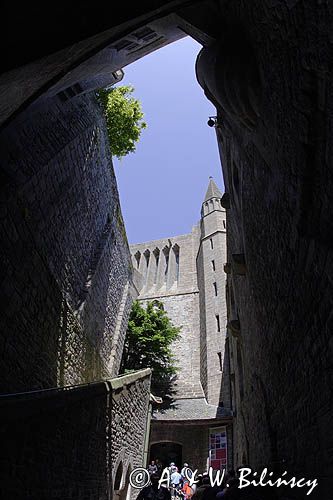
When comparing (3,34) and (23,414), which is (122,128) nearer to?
(3,34)

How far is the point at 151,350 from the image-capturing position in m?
22.3

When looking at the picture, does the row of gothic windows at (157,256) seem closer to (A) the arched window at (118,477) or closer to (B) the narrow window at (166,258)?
(B) the narrow window at (166,258)

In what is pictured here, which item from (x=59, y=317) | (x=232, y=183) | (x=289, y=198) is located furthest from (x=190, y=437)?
(x=289, y=198)

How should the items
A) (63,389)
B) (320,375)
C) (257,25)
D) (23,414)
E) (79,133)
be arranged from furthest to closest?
(79,133)
(63,389)
(257,25)
(23,414)
(320,375)

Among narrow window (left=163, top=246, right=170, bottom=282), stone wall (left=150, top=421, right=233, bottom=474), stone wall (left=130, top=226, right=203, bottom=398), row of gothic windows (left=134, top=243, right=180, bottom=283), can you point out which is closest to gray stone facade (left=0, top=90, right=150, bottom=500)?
stone wall (left=150, top=421, right=233, bottom=474)

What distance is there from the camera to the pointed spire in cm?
3553

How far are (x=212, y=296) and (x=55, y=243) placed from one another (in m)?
21.7

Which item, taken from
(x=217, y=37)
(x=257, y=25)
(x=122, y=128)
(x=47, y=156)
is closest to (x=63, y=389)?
(x=47, y=156)

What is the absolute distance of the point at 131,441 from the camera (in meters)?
10.1

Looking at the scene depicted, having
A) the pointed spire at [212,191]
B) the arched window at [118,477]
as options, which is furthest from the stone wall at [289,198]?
the pointed spire at [212,191]

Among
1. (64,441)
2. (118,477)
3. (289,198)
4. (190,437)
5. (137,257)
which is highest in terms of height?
(137,257)

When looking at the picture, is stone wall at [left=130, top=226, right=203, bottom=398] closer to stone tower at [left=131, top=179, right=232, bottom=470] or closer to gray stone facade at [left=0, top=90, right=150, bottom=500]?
stone tower at [left=131, top=179, right=232, bottom=470]

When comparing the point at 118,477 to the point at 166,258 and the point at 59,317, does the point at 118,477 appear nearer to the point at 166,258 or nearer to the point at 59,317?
the point at 59,317

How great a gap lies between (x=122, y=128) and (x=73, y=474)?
35.0 ft
